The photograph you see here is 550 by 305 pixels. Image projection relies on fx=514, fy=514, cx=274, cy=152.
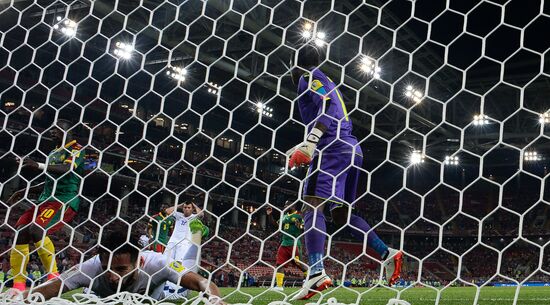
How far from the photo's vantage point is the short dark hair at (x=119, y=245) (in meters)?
2.32

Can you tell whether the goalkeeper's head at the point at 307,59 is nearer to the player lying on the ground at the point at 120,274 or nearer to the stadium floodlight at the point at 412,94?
the player lying on the ground at the point at 120,274

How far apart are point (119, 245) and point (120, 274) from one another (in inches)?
→ 5.4

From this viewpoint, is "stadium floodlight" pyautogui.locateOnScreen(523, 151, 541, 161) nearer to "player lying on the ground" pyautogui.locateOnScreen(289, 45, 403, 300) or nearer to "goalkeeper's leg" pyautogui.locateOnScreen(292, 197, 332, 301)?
"player lying on the ground" pyautogui.locateOnScreen(289, 45, 403, 300)

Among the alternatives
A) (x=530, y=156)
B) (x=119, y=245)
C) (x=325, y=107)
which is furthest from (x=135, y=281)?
(x=530, y=156)

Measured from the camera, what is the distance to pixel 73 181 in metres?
4.45

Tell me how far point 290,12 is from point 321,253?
38.0ft

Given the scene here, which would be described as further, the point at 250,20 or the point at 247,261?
the point at 247,261

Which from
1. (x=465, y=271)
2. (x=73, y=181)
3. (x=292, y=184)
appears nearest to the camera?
(x=73, y=181)

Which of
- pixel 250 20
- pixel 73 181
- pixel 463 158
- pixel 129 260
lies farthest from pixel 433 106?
pixel 129 260

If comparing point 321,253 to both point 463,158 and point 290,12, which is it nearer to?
point 290,12

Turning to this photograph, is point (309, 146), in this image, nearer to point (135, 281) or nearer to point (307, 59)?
point (307, 59)

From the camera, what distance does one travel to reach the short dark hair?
91.2 inches

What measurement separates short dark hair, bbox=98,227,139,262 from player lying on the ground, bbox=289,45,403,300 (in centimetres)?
88

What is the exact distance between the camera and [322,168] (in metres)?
2.99
